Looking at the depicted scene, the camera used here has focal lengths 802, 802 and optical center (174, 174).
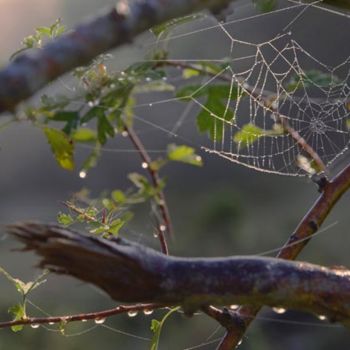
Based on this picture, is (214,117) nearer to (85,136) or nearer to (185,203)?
(85,136)

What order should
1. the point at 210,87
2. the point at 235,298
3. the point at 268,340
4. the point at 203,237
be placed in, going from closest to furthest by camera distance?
the point at 235,298
the point at 210,87
the point at 268,340
the point at 203,237

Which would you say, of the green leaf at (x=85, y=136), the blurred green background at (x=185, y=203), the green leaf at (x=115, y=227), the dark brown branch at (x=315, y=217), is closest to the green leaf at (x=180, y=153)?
the green leaf at (x=85, y=136)

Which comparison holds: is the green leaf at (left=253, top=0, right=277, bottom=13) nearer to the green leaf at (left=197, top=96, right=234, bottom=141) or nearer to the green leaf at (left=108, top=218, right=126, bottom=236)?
the green leaf at (left=197, top=96, right=234, bottom=141)

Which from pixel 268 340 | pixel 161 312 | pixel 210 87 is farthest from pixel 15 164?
pixel 210 87

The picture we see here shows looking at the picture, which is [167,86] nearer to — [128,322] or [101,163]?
[128,322]

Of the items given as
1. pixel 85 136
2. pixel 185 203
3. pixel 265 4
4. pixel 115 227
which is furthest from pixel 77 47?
pixel 185 203

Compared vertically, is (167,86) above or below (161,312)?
above
